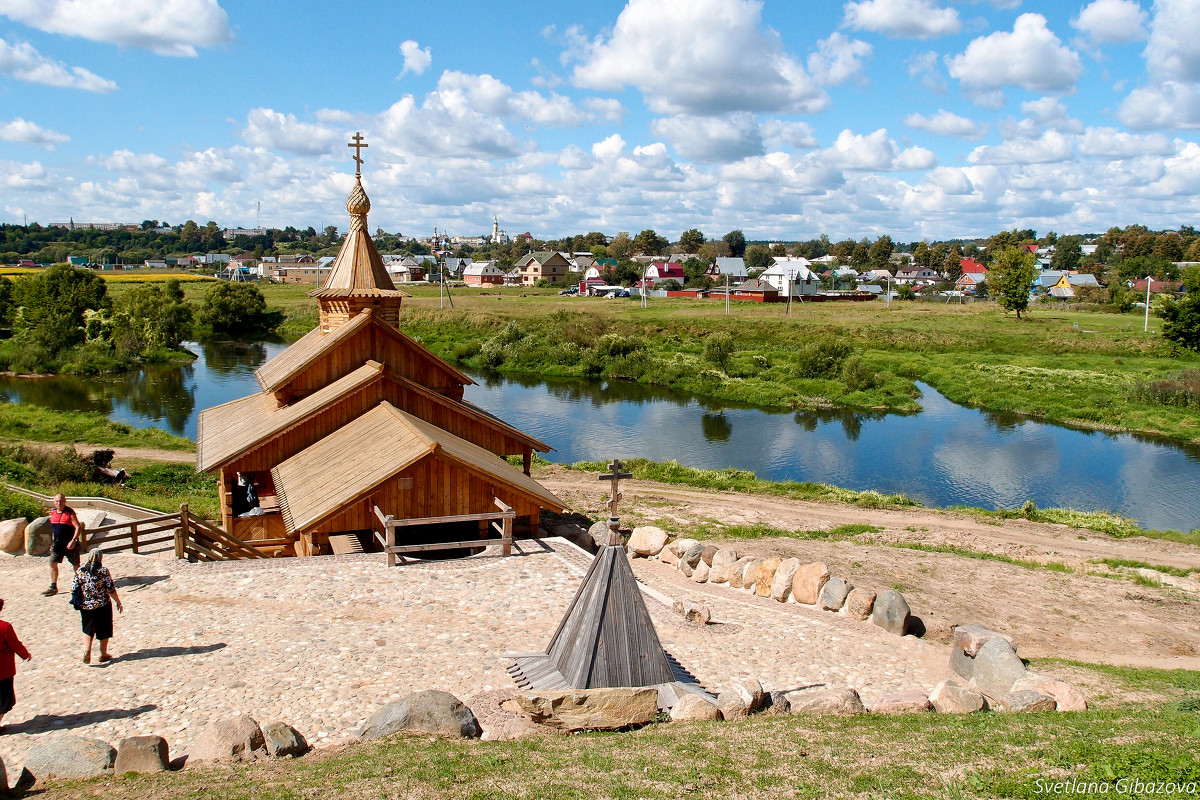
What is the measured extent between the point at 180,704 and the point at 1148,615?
17287mm

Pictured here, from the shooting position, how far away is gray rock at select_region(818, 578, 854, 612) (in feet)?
50.4

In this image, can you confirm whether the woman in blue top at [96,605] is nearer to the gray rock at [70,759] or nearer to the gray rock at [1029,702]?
the gray rock at [70,759]

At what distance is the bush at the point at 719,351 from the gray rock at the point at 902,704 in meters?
44.9

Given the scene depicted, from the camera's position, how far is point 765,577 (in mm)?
16328

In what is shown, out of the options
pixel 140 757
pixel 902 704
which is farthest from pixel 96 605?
pixel 902 704

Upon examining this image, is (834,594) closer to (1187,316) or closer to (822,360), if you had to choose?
(822,360)

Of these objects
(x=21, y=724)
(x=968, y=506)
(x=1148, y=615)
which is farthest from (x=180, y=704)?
(x=968, y=506)

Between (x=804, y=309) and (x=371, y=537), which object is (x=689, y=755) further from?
(x=804, y=309)

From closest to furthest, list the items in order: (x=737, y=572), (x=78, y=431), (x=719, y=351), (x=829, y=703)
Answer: (x=829, y=703), (x=737, y=572), (x=78, y=431), (x=719, y=351)

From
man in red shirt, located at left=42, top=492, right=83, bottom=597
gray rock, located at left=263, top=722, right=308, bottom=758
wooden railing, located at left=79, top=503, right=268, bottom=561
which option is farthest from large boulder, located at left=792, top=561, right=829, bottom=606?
man in red shirt, located at left=42, top=492, right=83, bottom=597

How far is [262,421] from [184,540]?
5651 mm

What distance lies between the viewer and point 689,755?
8.41m

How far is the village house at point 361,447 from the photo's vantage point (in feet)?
54.1

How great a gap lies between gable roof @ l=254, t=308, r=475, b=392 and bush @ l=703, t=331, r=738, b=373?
117 feet
